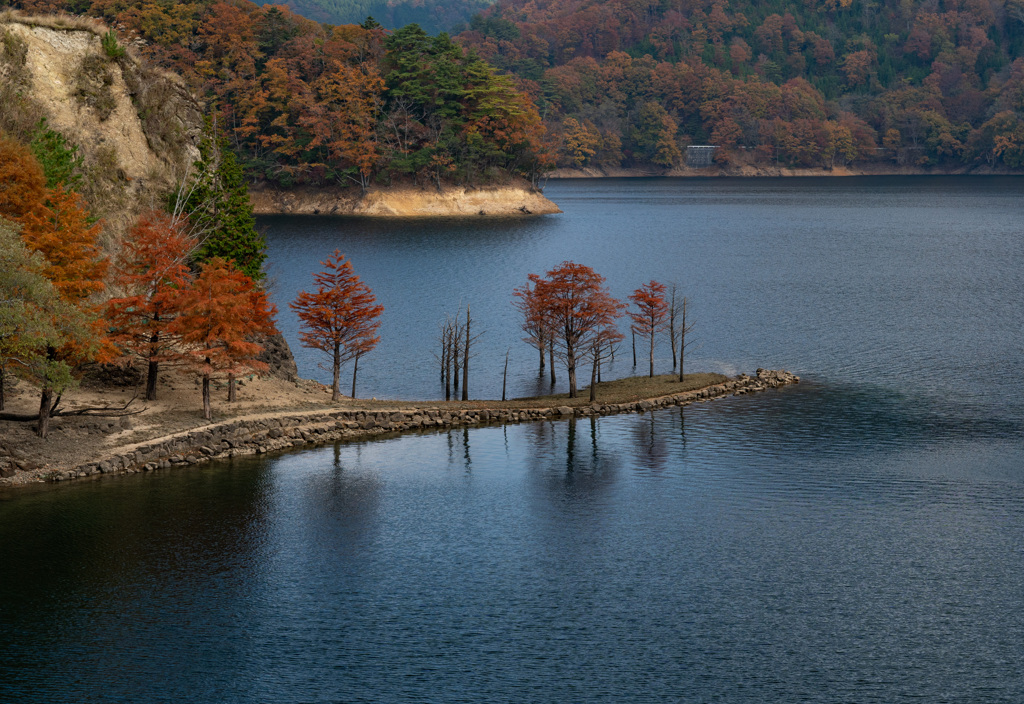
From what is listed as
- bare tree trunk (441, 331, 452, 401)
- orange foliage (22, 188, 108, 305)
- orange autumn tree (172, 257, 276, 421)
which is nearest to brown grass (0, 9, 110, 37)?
orange foliage (22, 188, 108, 305)

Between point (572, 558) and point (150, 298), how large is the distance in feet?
105

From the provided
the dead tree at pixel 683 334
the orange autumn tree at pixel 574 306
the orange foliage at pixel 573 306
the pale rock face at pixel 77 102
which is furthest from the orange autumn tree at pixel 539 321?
the pale rock face at pixel 77 102

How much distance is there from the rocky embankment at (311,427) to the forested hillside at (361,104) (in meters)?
127

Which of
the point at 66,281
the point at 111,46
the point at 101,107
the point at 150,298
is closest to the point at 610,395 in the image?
the point at 150,298

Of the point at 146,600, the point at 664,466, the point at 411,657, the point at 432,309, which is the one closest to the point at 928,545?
the point at 664,466

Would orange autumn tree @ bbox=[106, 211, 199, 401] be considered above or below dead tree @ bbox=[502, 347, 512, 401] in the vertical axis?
above

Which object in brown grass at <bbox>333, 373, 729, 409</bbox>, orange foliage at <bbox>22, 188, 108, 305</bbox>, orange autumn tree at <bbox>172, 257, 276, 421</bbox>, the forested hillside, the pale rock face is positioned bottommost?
brown grass at <bbox>333, 373, 729, 409</bbox>

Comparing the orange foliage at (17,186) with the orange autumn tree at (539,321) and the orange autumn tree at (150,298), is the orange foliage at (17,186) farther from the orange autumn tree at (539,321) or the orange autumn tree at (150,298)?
the orange autumn tree at (539,321)

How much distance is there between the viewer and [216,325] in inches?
2361

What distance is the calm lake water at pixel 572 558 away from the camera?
34688 mm

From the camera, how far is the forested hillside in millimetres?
191250

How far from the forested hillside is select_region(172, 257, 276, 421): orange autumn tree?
129573mm

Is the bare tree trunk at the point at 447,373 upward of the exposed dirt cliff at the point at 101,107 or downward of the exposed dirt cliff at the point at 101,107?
downward

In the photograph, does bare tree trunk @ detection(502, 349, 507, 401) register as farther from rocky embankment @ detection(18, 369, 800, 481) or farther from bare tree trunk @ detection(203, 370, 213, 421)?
bare tree trunk @ detection(203, 370, 213, 421)
